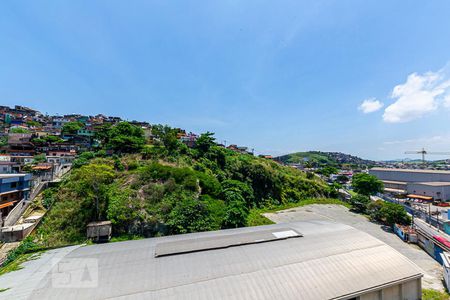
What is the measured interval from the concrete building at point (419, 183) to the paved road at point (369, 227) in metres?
24.7

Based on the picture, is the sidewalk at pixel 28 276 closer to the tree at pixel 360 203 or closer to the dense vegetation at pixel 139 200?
the dense vegetation at pixel 139 200

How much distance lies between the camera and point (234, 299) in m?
7.00

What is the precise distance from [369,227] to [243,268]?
846 inches

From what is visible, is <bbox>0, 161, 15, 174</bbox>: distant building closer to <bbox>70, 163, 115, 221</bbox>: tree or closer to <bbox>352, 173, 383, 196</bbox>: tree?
<bbox>70, 163, 115, 221</bbox>: tree

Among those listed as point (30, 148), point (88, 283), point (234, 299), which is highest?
point (30, 148)

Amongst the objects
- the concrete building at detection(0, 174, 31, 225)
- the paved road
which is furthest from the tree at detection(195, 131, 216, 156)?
the concrete building at detection(0, 174, 31, 225)

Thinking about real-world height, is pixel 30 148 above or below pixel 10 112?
below

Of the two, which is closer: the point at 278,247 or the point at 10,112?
the point at 278,247

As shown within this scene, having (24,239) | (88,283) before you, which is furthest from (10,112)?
(88,283)

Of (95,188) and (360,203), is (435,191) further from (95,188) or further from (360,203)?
(95,188)

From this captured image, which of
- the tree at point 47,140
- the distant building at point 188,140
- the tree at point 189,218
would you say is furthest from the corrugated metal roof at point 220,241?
the tree at point 47,140

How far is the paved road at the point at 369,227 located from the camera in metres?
12.2

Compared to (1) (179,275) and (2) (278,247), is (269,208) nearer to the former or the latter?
(2) (278,247)

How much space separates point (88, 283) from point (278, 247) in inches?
344
